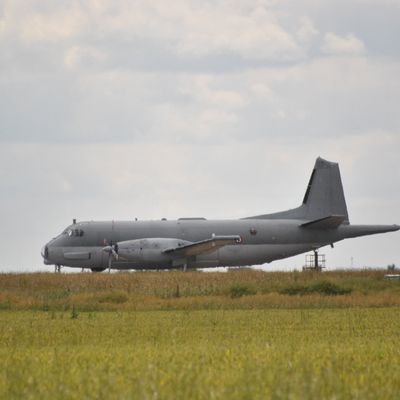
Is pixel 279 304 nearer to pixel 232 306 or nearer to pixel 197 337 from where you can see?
pixel 232 306

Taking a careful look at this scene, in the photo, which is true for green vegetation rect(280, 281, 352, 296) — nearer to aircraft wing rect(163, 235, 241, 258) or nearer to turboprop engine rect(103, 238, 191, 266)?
aircraft wing rect(163, 235, 241, 258)

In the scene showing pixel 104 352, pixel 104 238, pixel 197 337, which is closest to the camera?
pixel 104 352

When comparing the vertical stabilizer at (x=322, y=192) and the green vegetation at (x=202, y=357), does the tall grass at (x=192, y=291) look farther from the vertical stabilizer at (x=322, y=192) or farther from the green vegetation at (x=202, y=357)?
the vertical stabilizer at (x=322, y=192)

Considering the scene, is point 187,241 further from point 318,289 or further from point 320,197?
point 318,289

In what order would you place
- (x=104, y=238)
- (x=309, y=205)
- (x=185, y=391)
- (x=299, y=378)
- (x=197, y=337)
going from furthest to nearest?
(x=309, y=205) < (x=104, y=238) < (x=197, y=337) < (x=299, y=378) < (x=185, y=391)

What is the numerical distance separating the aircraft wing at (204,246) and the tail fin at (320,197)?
249 inches

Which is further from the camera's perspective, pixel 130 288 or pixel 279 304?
pixel 130 288

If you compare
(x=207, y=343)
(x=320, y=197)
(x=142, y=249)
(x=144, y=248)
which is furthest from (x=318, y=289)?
(x=320, y=197)

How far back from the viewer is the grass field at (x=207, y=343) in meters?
12.3

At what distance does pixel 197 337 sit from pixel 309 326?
A: 437 centimetres

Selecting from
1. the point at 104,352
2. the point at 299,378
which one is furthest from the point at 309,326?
the point at 299,378

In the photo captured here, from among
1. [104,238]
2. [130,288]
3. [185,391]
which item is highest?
[104,238]

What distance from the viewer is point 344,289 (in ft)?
148

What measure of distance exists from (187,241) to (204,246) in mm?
2484
